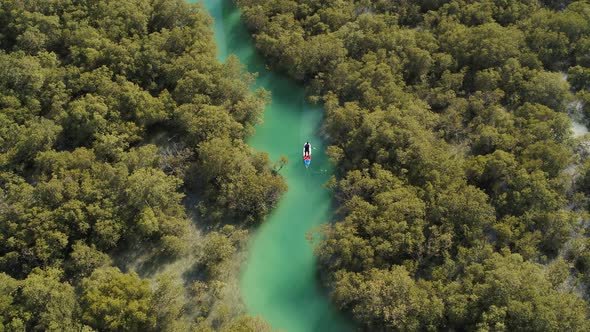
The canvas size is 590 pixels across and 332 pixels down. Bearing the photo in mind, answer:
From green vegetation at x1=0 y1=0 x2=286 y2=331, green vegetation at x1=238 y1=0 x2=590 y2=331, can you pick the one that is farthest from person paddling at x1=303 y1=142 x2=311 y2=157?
green vegetation at x1=0 y1=0 x2=286 y2=331

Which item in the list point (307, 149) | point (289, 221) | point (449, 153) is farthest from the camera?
point (307, 149)

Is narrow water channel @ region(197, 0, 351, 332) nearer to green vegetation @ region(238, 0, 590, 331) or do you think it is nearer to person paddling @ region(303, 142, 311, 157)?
person paddling @ region(303, 142, 311, 157)

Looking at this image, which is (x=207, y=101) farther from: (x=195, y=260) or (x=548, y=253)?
(x=548, y=253)

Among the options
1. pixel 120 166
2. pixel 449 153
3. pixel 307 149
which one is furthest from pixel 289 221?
pixel 449 153

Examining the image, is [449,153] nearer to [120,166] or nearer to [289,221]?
[289,221]

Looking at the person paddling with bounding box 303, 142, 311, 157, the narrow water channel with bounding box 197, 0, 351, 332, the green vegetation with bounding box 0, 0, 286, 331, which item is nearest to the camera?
the green vegetation with bounding box 0, 0, 286, 331

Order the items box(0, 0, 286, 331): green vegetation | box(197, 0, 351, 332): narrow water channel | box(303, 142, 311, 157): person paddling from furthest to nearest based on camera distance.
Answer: box(303, 142, 311, 157): person paddling
box(197, 0, 351, 332): narrow water channel
box(0, 0, 286, 331): green vegetation
